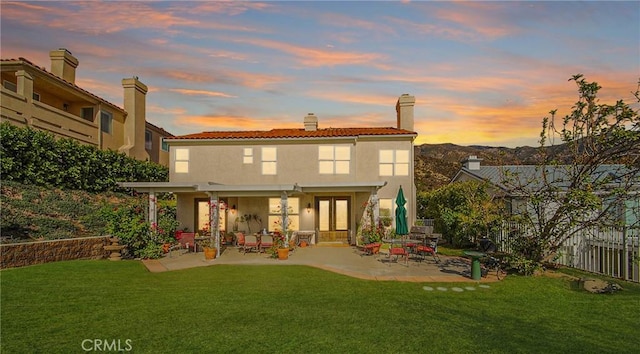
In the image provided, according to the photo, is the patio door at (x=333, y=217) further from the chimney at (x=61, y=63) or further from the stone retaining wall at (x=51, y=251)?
the chimney at (x=61, y=63)

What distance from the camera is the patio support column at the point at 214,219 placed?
47.6ft

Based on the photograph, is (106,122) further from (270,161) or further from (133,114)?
(270,161)

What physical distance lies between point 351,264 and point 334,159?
7482mm

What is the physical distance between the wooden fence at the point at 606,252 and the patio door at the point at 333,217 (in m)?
8.48

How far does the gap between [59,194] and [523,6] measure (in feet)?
71.1

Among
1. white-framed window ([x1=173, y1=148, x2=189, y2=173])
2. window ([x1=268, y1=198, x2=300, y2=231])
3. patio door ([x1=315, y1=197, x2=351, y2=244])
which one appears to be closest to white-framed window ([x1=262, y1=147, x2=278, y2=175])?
window ([x1=268, y1=198, x2=300, y2=231])

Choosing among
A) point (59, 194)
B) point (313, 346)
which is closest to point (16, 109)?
→ point (59, 194)

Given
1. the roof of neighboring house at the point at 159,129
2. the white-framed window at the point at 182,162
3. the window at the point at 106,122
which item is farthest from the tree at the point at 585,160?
the roof of neighboring house at the point at 159,129

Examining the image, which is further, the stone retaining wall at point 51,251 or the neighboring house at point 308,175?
the neighboring house at point 308,175

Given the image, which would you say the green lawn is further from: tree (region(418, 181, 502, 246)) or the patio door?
the patio door

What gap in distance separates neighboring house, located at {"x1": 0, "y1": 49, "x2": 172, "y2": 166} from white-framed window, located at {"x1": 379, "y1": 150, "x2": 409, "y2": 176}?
59.9ft

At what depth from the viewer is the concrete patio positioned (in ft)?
35.6

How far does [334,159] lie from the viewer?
19047mm

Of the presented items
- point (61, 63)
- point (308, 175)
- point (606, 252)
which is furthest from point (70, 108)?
point (606, 252)
